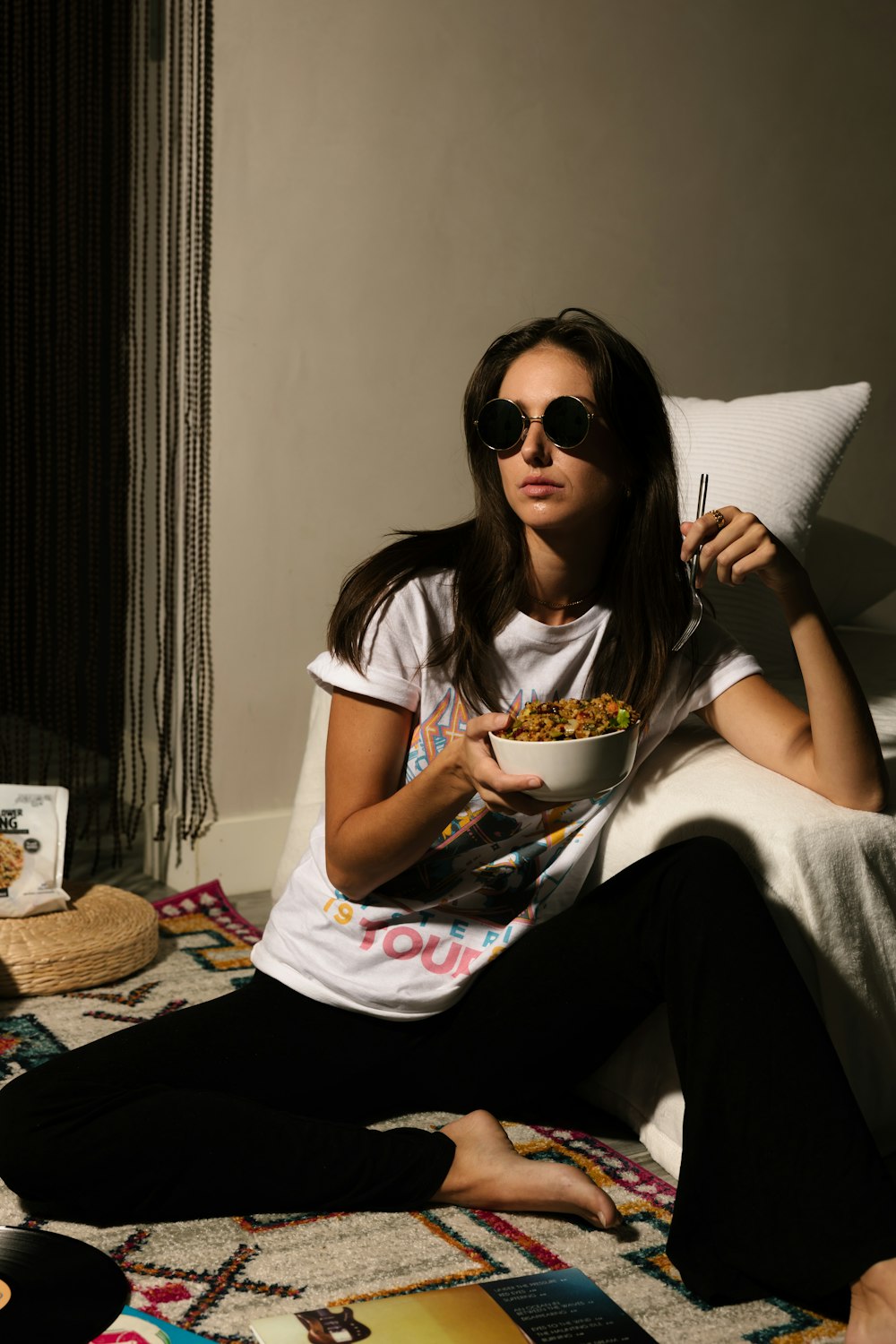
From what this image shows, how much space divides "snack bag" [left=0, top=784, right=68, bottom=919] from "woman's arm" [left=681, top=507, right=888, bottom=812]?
124 centimetres

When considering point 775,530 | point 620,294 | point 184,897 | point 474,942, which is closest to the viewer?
point 474,942

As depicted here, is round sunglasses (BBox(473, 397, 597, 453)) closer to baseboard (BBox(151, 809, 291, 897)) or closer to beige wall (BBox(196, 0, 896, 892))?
beige wall (BBox(196, 0, 896, 892))

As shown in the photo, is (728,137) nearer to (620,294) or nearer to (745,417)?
(620,294)

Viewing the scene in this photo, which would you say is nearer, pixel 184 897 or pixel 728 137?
pixel 184 897

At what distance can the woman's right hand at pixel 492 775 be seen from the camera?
117 centimetres

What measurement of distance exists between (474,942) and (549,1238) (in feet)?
1.05

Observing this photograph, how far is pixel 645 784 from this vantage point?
63.9 inches

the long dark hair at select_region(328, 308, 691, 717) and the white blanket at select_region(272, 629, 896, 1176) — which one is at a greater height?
Result: the long dark hair at select_region(328, 308, 691, 717)

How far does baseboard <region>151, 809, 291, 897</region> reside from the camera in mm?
2670

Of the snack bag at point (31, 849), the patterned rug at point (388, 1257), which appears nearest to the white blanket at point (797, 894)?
the patterned rug at point (388, 1257)

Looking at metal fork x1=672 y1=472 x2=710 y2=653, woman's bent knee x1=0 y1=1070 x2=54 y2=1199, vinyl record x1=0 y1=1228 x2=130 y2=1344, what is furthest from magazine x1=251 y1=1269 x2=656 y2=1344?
metal fork x1=672 y1=472 x2=710 y2=653

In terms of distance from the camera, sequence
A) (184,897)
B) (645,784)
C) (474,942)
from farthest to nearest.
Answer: (184,897)
(645,784)
(474,942)

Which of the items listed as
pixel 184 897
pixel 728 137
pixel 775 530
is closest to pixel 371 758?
pixel 775 530

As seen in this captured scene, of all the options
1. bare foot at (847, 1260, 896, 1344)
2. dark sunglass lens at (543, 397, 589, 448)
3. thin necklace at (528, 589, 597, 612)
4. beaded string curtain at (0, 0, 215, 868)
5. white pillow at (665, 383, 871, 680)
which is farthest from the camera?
beaded string curtain at (0, 0, 215, 868)
